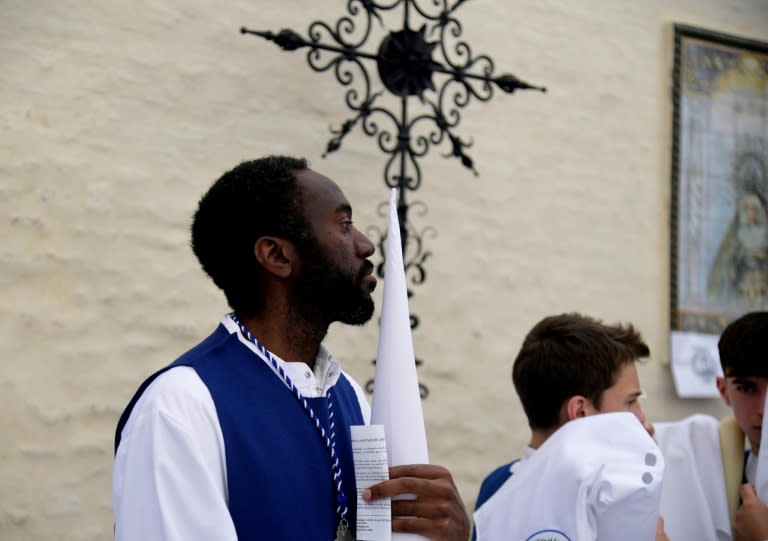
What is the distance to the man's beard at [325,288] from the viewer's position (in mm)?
1947

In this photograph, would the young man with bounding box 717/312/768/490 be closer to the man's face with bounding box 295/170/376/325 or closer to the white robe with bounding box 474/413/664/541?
the white robe with bounding box 474/413/664/541

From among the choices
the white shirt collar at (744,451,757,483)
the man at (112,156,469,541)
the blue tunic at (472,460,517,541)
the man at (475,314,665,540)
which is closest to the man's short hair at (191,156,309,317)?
the man at (112,156,469,541)

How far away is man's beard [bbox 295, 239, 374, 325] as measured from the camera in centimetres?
195

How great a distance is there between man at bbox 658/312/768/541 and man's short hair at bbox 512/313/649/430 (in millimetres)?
310

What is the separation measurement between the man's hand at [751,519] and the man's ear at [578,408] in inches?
18.4

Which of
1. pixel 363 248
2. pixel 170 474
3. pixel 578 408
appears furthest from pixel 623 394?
pixel 170 474

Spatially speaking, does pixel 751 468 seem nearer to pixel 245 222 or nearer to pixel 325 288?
pixel 325 288

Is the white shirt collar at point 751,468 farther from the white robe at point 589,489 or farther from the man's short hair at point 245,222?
the man's short hair at point 245,222

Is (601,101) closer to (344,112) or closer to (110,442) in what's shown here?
(344,112)

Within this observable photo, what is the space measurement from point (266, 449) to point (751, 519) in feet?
4.82

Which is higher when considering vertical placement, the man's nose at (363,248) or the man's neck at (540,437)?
the man's nose at (363,248)

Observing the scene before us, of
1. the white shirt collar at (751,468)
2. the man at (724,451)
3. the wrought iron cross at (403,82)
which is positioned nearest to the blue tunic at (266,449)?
the man at (724,451)

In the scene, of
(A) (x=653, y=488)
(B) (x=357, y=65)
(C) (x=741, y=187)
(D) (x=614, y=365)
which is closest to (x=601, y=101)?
(C) (x=741, y=187)

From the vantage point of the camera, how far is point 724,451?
3.11 m
